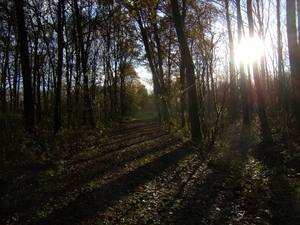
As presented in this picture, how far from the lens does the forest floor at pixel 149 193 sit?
436 cm

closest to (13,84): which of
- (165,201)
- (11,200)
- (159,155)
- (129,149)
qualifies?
(129,149)

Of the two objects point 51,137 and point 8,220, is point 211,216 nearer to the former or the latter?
point 8,220

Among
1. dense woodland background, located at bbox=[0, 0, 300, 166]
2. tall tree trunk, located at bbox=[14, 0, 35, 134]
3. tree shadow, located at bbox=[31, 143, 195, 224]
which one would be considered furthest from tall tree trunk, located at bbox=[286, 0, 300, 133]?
tall tree trunk, located at bbox=[14, 0, 35, 134]

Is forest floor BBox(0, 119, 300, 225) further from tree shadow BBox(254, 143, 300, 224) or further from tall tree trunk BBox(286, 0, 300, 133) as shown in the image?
tall tree trunk BBox(286, 0, 300, 133)

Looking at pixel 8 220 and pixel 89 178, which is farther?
pixel 89 178

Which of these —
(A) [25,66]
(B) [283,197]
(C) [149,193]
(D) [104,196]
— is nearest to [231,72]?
(A) [25,66]

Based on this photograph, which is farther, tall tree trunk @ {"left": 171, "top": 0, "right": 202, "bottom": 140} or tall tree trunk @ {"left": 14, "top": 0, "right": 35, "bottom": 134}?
tall tree trunk @ {"left": 171, "top": 0, "right": 202, "bottom": 140}

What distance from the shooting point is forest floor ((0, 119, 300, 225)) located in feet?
14.3

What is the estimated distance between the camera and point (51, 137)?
992cm

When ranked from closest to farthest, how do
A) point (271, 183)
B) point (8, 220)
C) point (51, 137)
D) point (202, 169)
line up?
point (8, 220), point (271, 183), point (202, 169), point (51, 137)

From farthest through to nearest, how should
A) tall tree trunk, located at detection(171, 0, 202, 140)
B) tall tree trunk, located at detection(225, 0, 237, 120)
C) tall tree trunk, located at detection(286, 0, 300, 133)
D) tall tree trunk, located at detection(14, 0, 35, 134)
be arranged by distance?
tall tree trunk, located at detection(225, 0, 237, 120)
tall tree trunk, located at detection(171, 0, 202, 140)
tall tree trunk, located at detection(14, 0, 35, 134)
tall tree trunk, located at detection(286, 0, 300, 133)

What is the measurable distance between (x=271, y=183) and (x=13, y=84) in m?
24.7

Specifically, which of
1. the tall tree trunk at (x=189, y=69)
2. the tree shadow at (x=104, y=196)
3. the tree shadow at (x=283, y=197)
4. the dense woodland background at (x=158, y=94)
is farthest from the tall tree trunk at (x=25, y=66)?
the tree shadow at (x=283, y=197)

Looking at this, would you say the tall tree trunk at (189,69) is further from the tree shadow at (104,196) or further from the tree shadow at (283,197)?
the tree shadow at (283,197)
